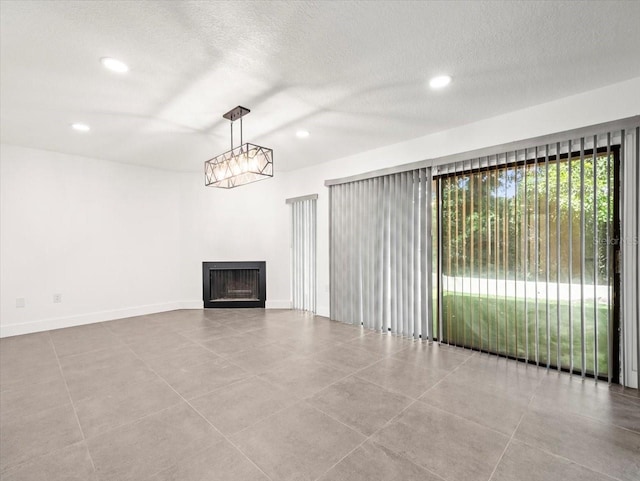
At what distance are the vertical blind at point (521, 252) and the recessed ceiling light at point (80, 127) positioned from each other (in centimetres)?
367

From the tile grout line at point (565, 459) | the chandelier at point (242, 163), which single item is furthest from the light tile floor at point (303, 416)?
the chandelier at point (242, 163)

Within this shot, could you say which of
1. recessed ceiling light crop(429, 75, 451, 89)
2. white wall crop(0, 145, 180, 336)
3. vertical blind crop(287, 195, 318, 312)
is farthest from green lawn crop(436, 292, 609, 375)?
white wall crop(0, 145, 180, 336)

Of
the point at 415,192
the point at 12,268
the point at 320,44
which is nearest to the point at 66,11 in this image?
the point at 320,44

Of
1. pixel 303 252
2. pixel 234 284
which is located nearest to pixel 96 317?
pixel 234 284

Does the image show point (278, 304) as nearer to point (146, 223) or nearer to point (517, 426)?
point (146, 223)

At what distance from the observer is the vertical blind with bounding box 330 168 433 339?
3.98m

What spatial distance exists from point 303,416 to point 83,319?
454 centimetres

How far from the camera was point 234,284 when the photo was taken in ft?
20.0

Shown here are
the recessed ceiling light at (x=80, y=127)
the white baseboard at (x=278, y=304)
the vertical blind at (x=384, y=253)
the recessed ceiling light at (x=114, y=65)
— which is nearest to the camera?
the recessed ceiling light at (x=114, y=65)

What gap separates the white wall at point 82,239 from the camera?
4402mm

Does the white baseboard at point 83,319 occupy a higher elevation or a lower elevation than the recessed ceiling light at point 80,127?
lower

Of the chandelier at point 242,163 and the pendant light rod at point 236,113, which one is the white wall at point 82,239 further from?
the pendant light rod at point 236,113

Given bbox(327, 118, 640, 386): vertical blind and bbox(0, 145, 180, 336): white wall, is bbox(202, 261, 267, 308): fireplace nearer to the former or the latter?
bbox(0, 145, 180, 336): white wall

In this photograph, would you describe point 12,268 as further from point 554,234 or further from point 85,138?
point 554,234
